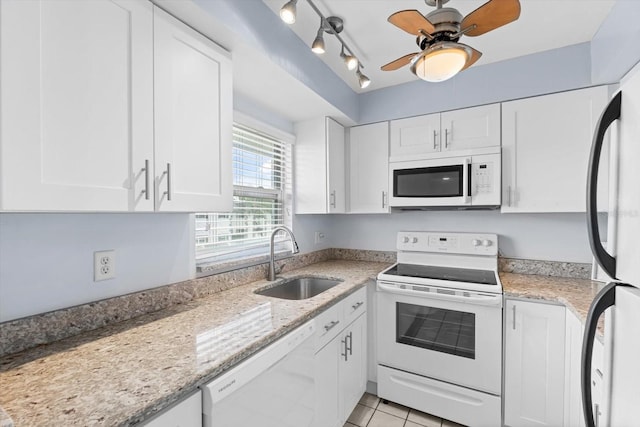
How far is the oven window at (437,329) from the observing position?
1.89m

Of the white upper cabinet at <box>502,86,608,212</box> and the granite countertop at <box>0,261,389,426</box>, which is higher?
the white upper cabinet at <box>502,86,608,212</box>

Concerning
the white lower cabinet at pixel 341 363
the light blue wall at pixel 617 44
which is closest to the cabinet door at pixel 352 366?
the white lower cabinet at pixel 341 363

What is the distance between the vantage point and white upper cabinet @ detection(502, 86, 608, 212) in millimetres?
1894

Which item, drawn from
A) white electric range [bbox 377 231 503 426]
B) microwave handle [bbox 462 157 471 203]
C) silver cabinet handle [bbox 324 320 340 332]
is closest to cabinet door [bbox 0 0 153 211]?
silver cabinet handle [bbox 324 320 340 332]

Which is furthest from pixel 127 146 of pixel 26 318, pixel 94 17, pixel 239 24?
pixel 239 24

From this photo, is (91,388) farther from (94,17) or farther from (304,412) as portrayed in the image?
(94,17)

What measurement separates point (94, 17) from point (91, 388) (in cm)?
110

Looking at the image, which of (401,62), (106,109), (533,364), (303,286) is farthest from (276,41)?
(533,364)

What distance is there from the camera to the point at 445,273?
7.34 feet

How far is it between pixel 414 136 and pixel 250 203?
1.43 metres

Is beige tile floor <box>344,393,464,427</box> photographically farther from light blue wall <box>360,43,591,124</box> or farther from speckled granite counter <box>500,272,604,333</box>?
light blue wall <box>360,43,591,124</box>

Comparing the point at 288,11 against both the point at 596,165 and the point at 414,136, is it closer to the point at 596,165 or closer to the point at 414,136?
the point at 596,165

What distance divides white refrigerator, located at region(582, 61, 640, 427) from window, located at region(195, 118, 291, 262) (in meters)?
1.70

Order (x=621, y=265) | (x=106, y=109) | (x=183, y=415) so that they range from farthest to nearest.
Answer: (x=106, y=109) < (x=183, y=415) < (x=621, y=265)
